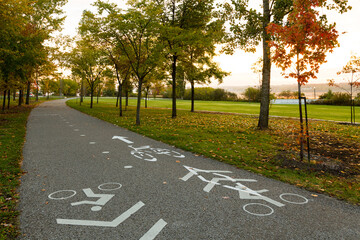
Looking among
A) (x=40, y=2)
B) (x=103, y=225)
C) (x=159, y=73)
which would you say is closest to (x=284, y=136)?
(x=103, y=225)

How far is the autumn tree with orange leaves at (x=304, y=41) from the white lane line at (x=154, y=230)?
5.21 metres

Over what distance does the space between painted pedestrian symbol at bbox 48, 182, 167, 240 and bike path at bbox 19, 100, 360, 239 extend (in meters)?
0.02

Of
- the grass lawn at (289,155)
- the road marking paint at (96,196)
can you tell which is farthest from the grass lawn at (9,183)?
the grass lawn at (289,155)

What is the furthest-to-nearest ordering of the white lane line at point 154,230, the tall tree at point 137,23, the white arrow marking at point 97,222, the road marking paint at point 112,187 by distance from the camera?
1. the tall tree at point 137,23
2. the road marking paint at point 112,187
3. the white arrow marking at point 97,222
4. the white lane line at point 154,230

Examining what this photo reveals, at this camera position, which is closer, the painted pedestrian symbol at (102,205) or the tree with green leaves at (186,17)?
the painted pedestrian symbol at (102,205)

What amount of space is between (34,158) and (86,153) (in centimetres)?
153

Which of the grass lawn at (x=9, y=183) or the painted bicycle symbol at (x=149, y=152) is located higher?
the painted bicycle symbol at (x=149, y=152)

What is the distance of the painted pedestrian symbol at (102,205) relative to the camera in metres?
3.26

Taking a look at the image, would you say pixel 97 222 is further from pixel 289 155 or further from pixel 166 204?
pixel 289 155

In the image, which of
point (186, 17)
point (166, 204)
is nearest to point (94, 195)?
point (166, 204)

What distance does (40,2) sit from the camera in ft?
80.8

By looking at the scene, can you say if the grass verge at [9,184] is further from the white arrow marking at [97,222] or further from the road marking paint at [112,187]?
the road marking paint at [112,187]

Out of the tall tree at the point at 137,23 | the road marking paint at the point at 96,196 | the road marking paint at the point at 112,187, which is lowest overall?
the road marking paint at the point at 96,196

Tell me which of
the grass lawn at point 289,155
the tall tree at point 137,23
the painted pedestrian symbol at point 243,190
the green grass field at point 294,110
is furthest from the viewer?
the green grass field at point 294,110
